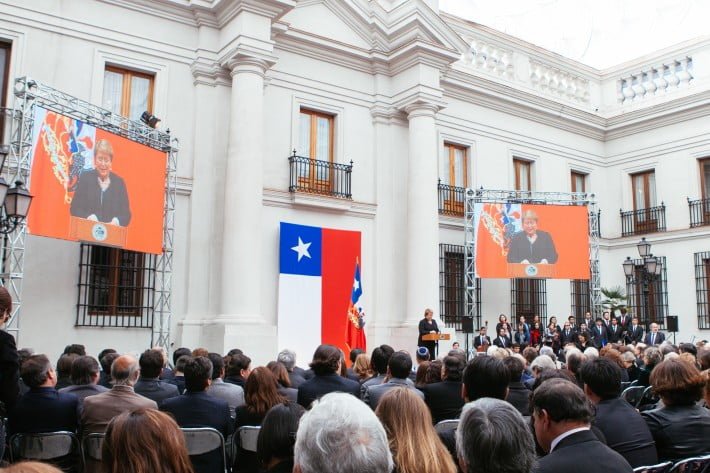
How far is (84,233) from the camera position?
10.8 metres

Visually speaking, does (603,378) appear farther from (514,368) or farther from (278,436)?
(278,436)

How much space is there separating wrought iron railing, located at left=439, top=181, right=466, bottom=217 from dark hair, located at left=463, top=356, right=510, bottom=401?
13009 millimetres

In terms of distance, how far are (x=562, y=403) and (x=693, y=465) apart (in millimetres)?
1233

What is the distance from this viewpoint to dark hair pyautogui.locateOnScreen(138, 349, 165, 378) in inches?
224

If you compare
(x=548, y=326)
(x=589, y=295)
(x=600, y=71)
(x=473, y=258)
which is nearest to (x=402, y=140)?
(x=473, y=258)

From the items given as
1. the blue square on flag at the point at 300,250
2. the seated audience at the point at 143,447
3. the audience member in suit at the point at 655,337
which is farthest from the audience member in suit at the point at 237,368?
the audience member in suit at the point at 655,337

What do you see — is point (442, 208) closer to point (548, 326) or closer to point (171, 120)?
point (548, 326)

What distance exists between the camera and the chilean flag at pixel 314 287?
14.1 metres

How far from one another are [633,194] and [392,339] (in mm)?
10473

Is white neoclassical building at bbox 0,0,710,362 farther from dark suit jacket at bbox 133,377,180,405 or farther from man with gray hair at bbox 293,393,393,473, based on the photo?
man with gray hair at bbox 293,393,393,473

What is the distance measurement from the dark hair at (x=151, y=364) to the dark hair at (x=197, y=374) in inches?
37.4

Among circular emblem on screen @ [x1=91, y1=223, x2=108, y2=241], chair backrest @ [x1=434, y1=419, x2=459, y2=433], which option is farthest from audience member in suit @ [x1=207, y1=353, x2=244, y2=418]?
circular emblem on screen @ [x1=91, y1=223, x2=108, y2=241]

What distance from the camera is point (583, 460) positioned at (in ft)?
9.86

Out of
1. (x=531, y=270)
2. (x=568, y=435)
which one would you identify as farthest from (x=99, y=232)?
(x=531, y=270)
